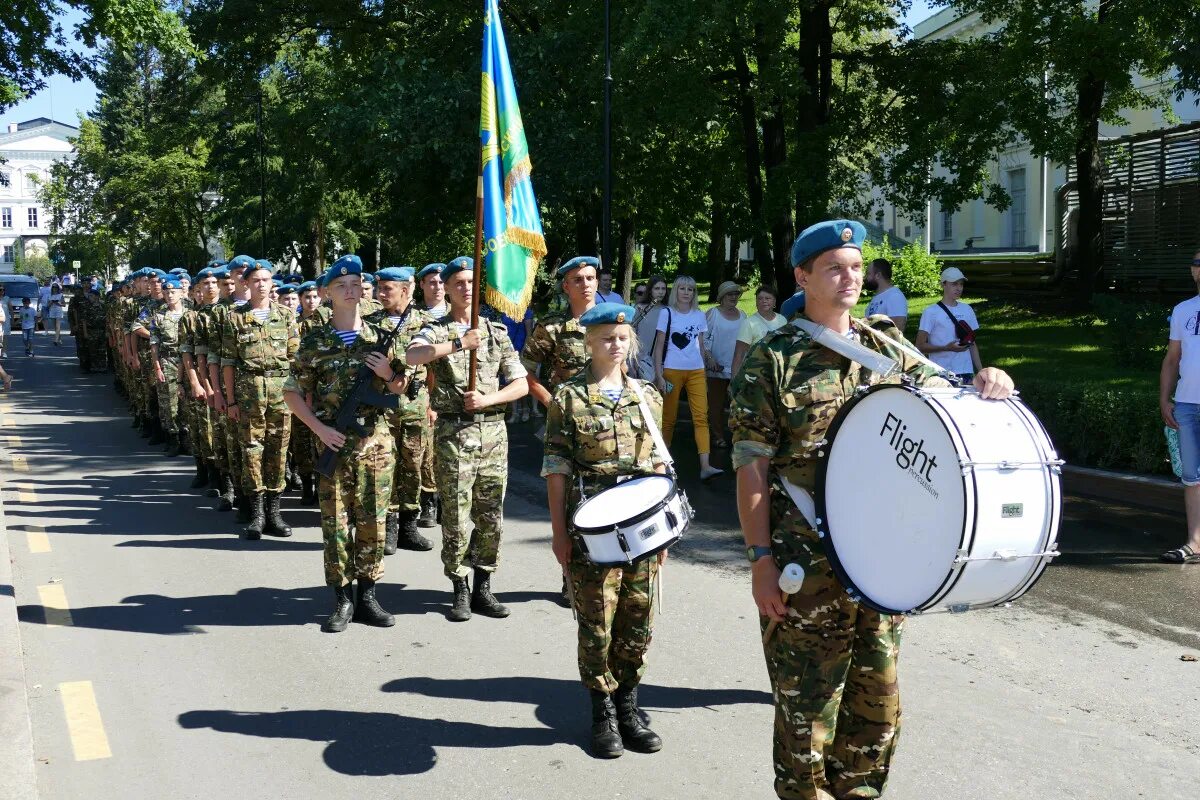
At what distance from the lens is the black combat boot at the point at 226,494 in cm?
1102

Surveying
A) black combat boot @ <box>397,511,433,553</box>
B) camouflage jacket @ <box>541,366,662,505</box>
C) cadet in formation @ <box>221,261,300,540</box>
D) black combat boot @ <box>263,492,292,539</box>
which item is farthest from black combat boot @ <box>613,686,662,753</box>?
cadet in formation @ <box>221,261,300,540</box>

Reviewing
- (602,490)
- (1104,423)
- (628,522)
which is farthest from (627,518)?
(1104,423)

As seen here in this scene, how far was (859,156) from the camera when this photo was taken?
2042 centimetres

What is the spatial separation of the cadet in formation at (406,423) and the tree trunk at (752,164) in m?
11.1

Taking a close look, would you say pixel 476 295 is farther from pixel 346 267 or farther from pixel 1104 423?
pixel 1104 423

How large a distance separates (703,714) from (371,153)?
17.5m

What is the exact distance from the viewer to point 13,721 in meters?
5.13

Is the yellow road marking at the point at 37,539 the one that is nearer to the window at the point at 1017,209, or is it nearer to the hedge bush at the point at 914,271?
the hedge bush at the point at 914,271

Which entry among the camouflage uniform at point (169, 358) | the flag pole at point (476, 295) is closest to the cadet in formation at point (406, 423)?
the flag pole at point (476, 295)

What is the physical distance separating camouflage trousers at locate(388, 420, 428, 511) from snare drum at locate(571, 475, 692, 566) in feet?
13.1

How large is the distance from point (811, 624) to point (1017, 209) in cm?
5417

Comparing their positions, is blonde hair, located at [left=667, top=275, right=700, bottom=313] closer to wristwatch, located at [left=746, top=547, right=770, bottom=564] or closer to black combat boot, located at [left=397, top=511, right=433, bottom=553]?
black combat boot, located at [left=397, top=511, right=433, bottom=553]

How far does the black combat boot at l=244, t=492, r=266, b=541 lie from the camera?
31.9 feet

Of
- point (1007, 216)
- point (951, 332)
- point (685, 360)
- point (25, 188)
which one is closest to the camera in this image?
point (951, 332)
